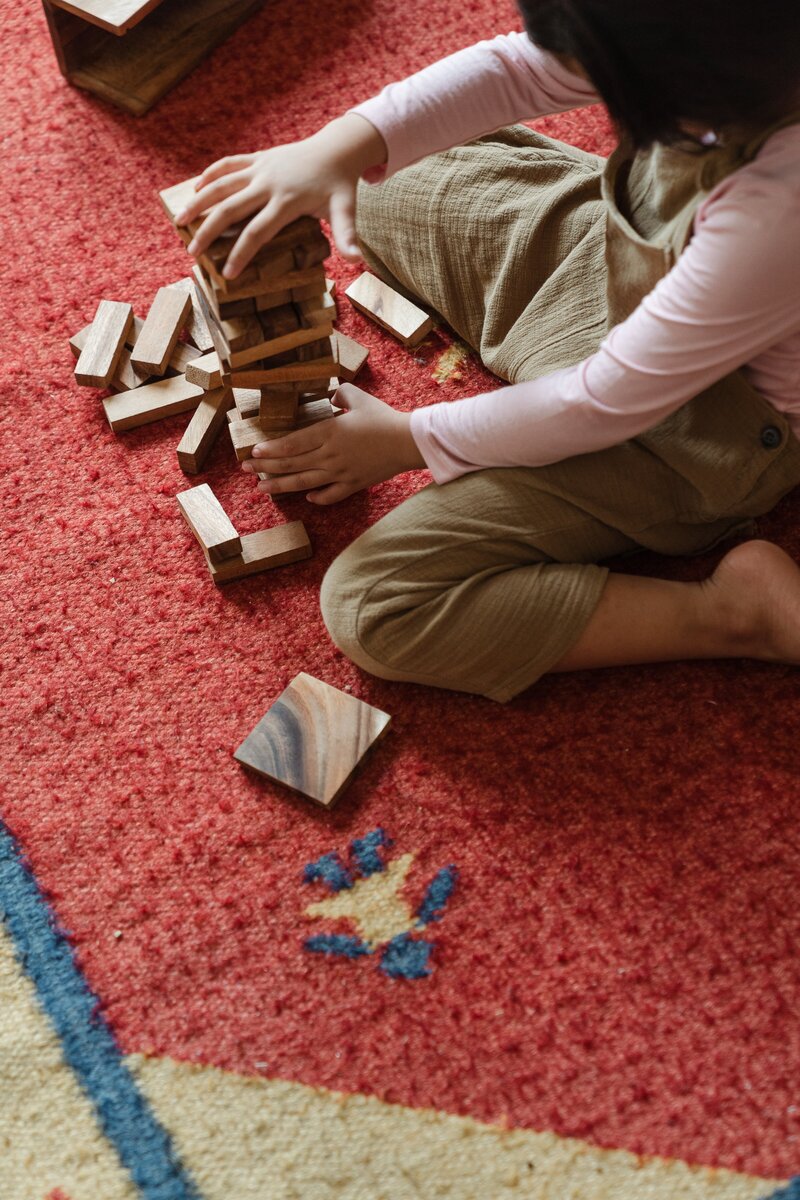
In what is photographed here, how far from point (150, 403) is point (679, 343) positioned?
1.93 feet

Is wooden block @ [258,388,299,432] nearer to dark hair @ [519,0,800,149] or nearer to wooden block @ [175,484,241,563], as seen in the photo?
wooden block @ [175,484,241,563]

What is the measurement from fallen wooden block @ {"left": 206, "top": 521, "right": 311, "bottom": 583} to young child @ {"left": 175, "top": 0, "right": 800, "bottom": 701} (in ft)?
0.15

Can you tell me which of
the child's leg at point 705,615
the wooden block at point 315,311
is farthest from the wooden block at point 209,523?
the child's leg at point 705,615

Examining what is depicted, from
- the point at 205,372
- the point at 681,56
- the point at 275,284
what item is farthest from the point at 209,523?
the point at 681,56

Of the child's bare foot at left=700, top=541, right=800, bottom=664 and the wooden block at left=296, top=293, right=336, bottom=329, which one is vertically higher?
the wooden block at left=296, top=293, right=336, bottom=329

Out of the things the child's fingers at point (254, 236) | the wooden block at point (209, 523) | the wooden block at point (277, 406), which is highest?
the child's fingers at point (254, 236)

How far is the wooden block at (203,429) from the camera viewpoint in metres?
1.11

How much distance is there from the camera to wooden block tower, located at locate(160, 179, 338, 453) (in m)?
0.87

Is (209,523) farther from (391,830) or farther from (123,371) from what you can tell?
(391,830)

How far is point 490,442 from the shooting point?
940mm

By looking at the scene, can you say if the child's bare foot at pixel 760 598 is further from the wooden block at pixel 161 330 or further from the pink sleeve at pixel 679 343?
the wooden block at pixel 161 330

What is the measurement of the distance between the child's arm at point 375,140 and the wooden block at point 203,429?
24cm

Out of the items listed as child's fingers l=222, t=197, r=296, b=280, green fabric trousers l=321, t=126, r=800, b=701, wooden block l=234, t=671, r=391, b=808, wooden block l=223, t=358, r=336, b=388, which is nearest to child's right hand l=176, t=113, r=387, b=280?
child's fingers l=222, t=197, r=296, b=280

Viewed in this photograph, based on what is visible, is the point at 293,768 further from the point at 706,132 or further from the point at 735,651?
the point at 706,132
